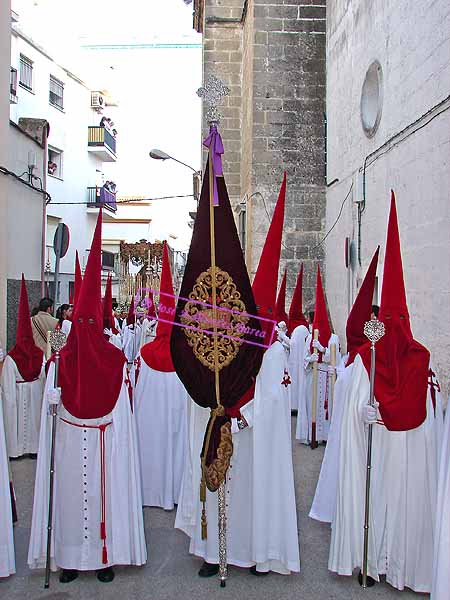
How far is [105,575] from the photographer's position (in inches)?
176

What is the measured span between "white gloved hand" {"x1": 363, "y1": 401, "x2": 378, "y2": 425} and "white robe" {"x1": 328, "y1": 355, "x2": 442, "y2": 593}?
11 cm

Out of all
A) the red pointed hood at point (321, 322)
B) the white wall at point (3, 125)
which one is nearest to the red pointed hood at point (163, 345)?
the white wall at point (3, 125)

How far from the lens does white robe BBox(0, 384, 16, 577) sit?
4.33 m

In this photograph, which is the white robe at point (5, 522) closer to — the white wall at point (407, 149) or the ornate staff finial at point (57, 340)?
the ornate staff finial at point (57, 340)

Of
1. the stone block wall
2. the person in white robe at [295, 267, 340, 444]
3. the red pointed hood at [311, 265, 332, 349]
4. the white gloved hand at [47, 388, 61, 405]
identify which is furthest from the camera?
the stone block wall

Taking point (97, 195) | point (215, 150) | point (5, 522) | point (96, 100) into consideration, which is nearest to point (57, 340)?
point (5, 522)

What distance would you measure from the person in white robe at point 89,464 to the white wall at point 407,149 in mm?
4401

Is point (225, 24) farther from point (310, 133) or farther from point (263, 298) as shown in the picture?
point (263, 298)

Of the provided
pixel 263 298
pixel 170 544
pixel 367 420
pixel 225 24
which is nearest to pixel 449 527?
pixel 367 420

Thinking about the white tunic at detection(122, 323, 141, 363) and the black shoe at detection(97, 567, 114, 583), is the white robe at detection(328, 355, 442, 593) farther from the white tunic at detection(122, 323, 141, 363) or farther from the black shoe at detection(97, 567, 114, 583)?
the white tunic at detection(122, 323, 141, 363)

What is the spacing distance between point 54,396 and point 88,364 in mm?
Result: 313

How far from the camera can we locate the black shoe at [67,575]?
4.43m

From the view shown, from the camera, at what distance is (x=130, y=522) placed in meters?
4.50

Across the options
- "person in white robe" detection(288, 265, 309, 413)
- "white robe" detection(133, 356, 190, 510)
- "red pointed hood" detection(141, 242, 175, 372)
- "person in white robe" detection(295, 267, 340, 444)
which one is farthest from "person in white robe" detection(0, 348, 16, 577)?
"person in white robe" detection(288, 265, 309, 413)
